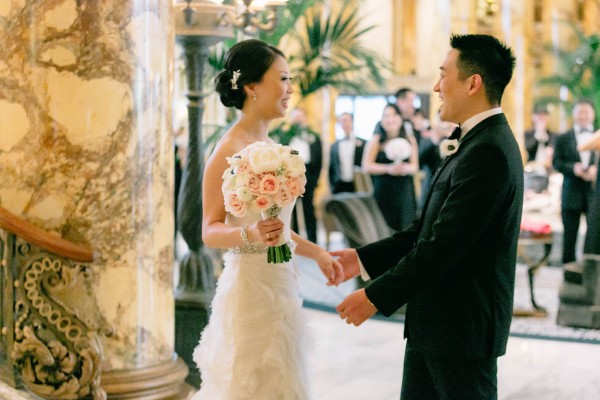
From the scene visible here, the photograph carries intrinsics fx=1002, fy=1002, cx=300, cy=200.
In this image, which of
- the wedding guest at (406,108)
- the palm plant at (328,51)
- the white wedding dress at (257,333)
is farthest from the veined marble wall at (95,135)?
the wedding guest at (406,108)

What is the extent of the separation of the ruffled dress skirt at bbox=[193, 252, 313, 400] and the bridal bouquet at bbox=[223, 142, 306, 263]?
0.40 meters

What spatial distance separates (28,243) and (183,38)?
267 cm

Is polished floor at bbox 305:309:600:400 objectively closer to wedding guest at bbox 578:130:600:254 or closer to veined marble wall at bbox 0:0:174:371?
wedding guest at bbox 578:130:600:254

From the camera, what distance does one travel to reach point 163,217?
176 inches

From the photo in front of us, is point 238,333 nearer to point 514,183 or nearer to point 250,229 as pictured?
point 250,229

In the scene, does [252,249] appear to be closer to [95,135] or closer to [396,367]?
[95,135]

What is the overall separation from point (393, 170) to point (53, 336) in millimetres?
6166

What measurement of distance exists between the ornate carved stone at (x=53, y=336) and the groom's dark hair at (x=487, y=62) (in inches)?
70.8

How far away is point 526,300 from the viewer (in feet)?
32.4

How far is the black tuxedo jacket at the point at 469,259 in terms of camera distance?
10.9 feet

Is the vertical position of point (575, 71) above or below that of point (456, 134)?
above

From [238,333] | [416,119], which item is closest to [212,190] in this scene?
[238,333]

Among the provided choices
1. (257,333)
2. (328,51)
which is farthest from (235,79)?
(328,51)

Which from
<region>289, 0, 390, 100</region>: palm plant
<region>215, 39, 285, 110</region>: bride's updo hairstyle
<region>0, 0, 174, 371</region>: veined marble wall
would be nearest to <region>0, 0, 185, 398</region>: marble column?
<region>0, 0, 174, 371</region>: veined marble wall
